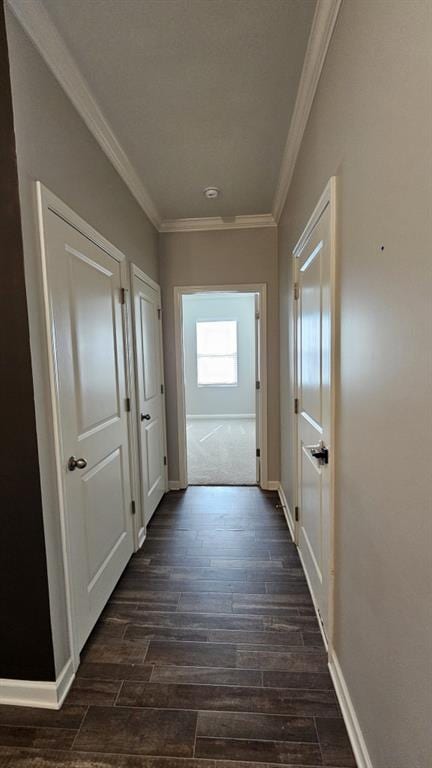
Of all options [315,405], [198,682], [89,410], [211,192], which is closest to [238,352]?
[211,192]

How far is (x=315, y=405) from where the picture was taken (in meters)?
1.81

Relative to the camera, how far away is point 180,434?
3586 mm

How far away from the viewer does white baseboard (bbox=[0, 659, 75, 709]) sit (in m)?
1.40

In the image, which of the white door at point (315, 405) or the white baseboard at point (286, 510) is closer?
the white door at point (315, 405)

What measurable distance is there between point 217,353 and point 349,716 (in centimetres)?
625

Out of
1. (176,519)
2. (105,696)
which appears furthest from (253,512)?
(105,696)

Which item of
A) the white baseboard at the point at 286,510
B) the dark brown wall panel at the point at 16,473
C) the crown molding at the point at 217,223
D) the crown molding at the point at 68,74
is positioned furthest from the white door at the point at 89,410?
the crown molding at the point at 217,223

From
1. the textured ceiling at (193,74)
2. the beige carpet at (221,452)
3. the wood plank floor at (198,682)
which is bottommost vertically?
the wood plank floor at (198,682)

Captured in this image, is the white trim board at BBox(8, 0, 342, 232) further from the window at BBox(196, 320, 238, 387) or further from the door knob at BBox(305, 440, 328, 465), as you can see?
the window at BBox(196, 320, 238, 387)

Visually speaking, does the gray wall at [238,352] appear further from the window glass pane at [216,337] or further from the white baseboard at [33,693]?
the white baseboard at [33,693]

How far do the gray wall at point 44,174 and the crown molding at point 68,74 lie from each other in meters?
0.04

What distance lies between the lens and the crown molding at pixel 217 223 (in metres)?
3.28

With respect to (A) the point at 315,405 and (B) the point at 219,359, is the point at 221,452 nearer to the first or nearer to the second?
(B) the point at 219,359

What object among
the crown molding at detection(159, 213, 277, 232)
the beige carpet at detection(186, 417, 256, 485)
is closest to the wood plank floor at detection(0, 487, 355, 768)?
the beige carpet at detection(186, 417, 256, 485)
